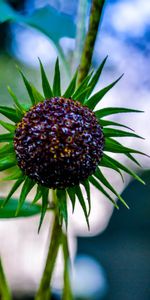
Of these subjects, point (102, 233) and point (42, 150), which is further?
point (102, 233)

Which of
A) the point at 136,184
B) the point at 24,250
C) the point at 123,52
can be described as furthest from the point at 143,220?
the point at 123,52

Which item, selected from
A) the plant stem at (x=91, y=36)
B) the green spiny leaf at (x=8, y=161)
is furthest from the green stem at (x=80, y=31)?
the green spiny leaf at (x=8, y=161)

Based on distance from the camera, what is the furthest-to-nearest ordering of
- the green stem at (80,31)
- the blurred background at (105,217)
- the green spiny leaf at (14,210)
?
the blurred background at (105,217)
the green stem at (80,31)
the green spiny leaf at (14,210)

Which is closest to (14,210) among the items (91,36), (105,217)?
(91,36)

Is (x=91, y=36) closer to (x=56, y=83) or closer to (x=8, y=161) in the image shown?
(x=56, y=83)

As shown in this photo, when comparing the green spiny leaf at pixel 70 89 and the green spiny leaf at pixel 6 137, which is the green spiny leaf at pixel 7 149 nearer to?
the green spiny leaf at pixel 6 137

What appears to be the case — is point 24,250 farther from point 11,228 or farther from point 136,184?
point 136,184
